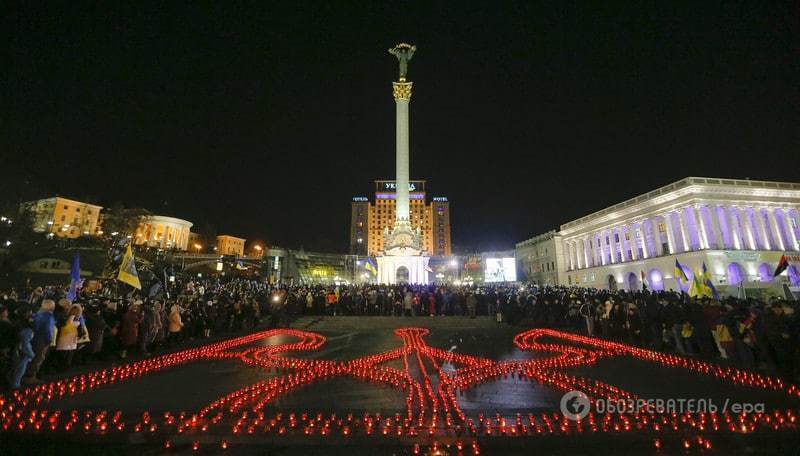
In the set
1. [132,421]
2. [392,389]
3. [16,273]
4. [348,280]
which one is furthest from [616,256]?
[16,273]

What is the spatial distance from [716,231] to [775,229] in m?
9.99

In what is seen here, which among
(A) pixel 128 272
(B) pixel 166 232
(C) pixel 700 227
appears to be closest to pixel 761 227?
(C) pixel 700 227

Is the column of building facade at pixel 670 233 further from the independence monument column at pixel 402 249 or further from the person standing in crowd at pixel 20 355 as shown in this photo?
the person standing in crowd at pixel 20 355

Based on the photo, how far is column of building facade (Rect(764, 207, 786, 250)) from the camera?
4586 cm

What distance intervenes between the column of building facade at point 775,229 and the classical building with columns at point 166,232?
101667 mm

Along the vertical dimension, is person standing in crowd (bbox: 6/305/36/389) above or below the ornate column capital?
below

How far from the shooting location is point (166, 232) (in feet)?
277

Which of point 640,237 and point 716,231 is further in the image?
point 640,237

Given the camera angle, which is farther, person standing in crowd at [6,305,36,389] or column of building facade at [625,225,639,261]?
column of building facade at [625,225,639,261]

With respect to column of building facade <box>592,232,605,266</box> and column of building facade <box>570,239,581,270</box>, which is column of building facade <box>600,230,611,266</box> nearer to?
column of building facade <box>592,232,605,266</box>

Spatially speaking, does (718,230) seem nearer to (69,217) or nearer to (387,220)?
(387,220)

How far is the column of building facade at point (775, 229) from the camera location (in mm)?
45859

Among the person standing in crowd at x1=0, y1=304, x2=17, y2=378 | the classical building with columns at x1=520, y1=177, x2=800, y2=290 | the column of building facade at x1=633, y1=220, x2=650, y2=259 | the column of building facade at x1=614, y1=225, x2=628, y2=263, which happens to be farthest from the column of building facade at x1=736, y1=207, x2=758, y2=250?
the person standing in crowd at x1=0, y1=304, x2=17, y2=378

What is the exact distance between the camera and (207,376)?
8.61 metres
